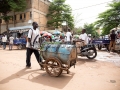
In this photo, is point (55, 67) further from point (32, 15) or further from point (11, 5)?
point (32, 15)

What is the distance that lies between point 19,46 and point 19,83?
43.6ft

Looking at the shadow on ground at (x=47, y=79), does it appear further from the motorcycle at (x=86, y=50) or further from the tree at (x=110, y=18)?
the tree at (x=110, y=18)

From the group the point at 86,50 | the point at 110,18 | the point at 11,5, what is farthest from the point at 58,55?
the point at 11,5

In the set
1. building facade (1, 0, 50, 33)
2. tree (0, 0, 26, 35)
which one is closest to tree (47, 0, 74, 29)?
building facade (1, 0, 50, 33)

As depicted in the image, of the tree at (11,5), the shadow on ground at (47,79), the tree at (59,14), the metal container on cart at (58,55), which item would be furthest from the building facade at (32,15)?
the shadow on ground at (47,79)

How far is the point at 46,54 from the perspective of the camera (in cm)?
512

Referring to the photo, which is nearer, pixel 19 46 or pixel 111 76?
pixel 111 76

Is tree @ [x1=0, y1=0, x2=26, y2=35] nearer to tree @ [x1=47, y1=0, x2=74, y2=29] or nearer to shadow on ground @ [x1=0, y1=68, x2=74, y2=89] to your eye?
tree @ [x1=47, y1=0, x2=74, y2=29]

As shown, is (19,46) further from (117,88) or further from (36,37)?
(117,88)

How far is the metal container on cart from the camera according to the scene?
4.68 metres

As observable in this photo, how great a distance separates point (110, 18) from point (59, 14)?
43.1 feet

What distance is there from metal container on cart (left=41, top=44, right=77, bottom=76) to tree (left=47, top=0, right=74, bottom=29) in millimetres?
26390

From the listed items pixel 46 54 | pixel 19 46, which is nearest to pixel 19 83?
pixel 46 54

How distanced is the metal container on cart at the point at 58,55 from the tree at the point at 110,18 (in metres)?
18.4
